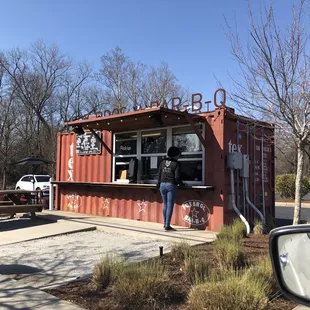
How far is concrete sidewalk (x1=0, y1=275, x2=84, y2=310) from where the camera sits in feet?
14.0

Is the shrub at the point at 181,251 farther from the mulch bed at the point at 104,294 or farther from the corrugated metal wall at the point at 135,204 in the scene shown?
the corrugated metal wall at the point at 135,204

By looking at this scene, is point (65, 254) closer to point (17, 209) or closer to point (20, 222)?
point (17, 209)

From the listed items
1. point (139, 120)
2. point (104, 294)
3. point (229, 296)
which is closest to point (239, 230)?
point (104, 294)

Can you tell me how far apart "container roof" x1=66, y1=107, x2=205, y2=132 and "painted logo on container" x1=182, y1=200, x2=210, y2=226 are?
202 cm

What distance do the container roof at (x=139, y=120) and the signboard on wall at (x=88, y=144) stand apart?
0.87 m

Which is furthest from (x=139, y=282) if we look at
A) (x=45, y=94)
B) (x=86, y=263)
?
(x=45, y=94)

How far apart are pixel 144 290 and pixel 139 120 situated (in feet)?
19.4

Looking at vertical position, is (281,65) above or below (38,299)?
above

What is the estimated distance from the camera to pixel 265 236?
7.98 meters

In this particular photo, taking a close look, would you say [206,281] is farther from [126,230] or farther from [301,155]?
[126,230]

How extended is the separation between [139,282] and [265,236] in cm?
440

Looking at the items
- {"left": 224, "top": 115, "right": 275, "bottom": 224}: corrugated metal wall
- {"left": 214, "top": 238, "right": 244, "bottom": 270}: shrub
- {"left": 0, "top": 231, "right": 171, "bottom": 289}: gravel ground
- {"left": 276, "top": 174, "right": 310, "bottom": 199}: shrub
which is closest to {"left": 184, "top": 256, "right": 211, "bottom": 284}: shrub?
{"left": 214, "top": 238, "right": 244, "bottom": 270}: shrub

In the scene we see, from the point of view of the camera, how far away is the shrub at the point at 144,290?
4227 millimetres

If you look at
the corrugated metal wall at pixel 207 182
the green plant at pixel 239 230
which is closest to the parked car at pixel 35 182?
the corrugated metal wall at pixel 207 182
